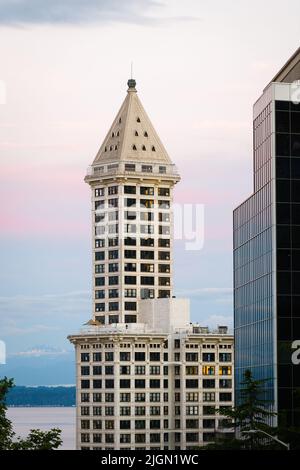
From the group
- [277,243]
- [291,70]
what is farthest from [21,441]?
[291,70]

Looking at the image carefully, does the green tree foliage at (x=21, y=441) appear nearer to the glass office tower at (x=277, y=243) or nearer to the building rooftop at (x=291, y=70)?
the glass office tower at (x=277, y=243)

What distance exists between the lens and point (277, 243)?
129 m

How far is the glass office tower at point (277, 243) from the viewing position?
125750mm

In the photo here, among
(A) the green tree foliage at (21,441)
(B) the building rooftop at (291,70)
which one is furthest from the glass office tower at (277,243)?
(A) the green tree foliage at (21,441)

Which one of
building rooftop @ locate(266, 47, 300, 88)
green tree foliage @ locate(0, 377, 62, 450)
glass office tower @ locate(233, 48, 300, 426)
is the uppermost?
building rooftop @ locate(266, 47, 300, 88)

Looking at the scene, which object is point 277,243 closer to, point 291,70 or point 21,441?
point 291,70

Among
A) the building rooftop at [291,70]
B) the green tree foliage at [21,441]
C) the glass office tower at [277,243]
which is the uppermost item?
the building rooftop at [291,70]

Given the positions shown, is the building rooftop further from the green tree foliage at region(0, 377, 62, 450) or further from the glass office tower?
the green tree foliage at region(0, 377, 62, 450)

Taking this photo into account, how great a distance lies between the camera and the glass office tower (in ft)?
413

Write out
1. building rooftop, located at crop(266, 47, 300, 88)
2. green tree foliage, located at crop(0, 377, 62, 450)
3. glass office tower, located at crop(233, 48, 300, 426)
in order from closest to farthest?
1. green tree foliage, located at crop(0, 377, 62, 450)
2. glass office tower, located at crop(233, 48, 300, 426)
3. building rooftop, located at crop(266, 47, 300, 88)

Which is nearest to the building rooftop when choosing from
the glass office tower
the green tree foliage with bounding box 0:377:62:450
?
the glass office tower
